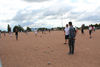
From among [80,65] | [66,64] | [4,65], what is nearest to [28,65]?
[4,65]

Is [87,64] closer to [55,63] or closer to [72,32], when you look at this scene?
[55,63]

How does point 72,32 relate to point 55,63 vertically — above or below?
above

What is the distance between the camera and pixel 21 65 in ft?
20.0

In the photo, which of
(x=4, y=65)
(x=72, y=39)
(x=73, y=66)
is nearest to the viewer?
(x=73, y=66)

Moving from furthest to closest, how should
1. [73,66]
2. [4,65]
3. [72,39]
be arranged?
[72,39]
[4,65]
[73,66]

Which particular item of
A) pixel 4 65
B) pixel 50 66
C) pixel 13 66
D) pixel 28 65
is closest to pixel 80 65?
pixel 50 66

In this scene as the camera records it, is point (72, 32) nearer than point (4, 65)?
No

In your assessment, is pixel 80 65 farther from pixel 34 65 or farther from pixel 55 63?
pixel 34 65

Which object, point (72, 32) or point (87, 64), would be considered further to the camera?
point (72, 32)

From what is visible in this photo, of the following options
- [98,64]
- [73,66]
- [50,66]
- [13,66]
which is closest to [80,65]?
[73,66]

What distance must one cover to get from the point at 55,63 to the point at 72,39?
2.01 metres

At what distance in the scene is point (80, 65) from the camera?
5875 millimetres

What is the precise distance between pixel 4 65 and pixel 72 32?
155 inches

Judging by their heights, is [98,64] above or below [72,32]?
below
